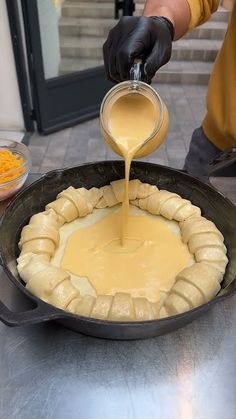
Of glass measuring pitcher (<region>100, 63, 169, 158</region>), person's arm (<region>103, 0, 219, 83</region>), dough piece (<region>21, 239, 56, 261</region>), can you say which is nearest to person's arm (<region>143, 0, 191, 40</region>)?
person's arm (<region>103, 0, 219, 83</region>)

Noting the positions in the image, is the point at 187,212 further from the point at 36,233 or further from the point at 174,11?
the point at 174,11

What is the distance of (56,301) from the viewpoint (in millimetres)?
839

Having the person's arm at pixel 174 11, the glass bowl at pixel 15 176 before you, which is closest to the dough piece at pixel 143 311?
the glass bowl at pixel 15 176

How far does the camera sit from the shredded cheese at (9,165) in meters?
1.17

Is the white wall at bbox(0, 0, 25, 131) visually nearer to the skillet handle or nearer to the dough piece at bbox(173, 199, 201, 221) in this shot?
the dough piece at bbox(173, 199, 201, 221)

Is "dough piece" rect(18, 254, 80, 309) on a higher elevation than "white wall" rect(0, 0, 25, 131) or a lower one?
higher

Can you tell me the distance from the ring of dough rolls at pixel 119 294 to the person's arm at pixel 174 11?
57 cm

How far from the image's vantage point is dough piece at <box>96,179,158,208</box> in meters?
1.21

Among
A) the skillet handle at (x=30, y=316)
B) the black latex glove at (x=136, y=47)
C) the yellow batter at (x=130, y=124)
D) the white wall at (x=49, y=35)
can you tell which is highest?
the black latex glove at (x=136, y=47)

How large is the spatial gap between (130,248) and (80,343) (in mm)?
364

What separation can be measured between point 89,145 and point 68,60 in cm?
77

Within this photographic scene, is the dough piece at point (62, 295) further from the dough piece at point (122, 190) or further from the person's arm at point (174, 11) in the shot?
the person's arm at point (174, 11)

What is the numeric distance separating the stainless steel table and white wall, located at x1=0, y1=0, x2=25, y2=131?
2.51 meters

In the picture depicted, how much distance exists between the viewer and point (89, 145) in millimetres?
3203
